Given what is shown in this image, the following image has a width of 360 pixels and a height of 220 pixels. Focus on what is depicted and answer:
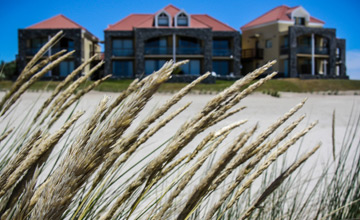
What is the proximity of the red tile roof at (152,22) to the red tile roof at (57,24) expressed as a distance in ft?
11.5

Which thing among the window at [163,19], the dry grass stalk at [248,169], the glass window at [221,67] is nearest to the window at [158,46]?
the window at [163,19]

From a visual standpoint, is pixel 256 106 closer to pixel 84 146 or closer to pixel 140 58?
pixel 84 146

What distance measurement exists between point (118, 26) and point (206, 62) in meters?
8.99

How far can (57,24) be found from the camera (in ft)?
126

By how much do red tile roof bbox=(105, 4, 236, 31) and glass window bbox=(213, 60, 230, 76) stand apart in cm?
317

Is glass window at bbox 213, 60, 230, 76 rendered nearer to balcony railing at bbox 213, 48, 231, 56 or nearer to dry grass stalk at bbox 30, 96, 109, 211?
balcony railing at bbox 213, 48, 231, 56

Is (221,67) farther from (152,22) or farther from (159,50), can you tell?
(152,22)

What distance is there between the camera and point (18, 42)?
119 feet

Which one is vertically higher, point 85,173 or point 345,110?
point 85,173

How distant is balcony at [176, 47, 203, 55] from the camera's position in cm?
3841

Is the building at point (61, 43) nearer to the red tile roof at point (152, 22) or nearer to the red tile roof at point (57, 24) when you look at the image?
the red tile roof at point (57, 24)

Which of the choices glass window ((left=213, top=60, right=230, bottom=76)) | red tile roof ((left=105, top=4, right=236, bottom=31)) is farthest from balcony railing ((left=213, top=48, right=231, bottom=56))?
red tile roof ((left=105, top=4, right=236, bottom=31))

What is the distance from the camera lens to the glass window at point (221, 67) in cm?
3947

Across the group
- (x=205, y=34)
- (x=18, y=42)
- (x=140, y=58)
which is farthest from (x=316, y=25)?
(x=18, y=42)
